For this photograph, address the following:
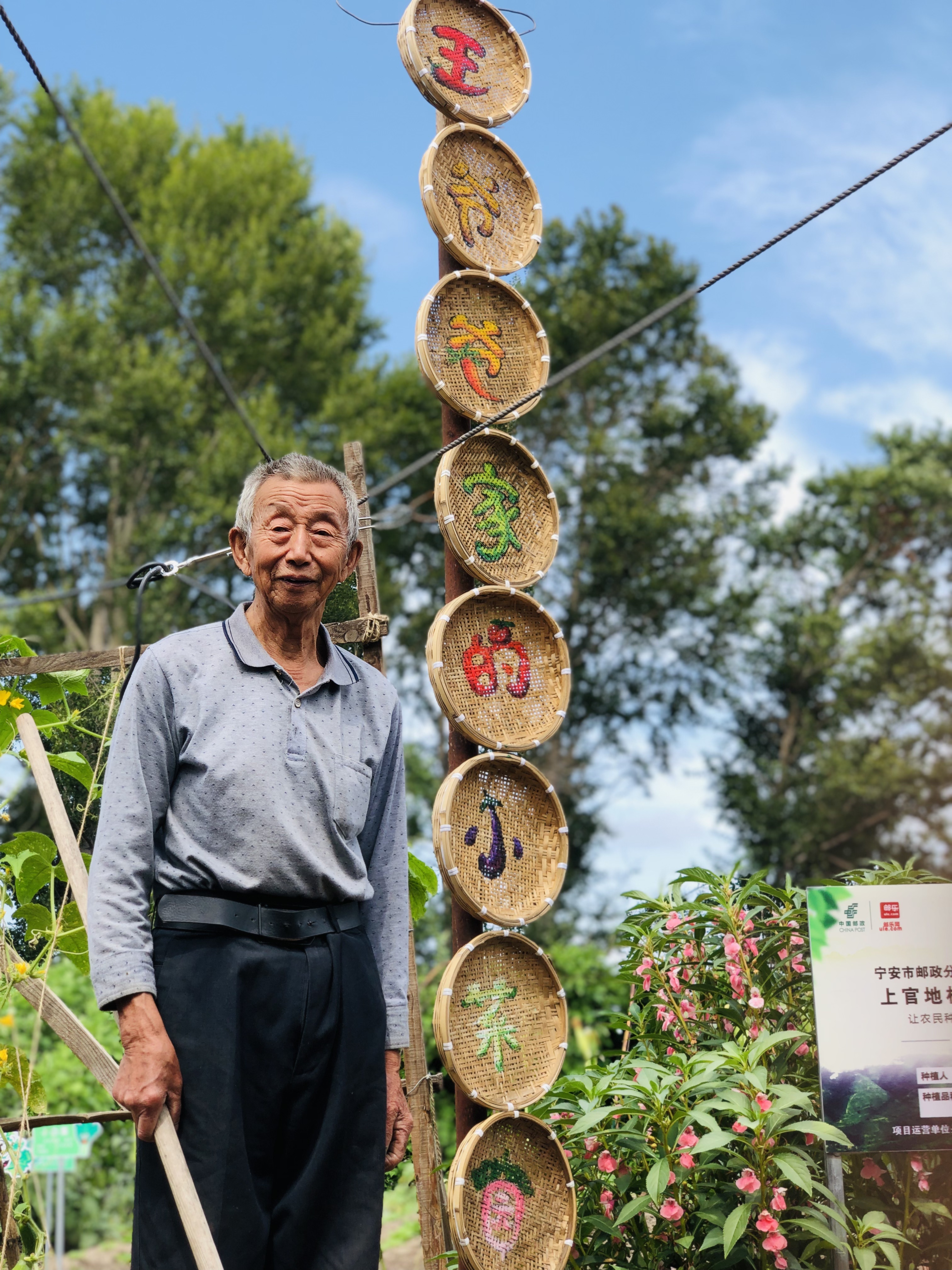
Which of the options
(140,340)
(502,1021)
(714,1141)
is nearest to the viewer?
(714,1141)

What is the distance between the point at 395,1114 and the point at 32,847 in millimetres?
1025

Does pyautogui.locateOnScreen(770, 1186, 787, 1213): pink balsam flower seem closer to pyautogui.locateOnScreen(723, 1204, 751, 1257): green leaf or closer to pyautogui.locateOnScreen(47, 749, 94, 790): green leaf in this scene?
pyautogui.locateOnScreen(723, 1204, 751, 1257): green leaf

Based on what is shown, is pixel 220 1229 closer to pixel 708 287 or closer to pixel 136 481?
pixel 708 287

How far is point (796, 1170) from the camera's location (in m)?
2.05

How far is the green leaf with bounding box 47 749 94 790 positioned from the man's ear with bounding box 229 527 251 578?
2.35 feet

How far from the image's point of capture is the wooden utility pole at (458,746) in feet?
7.59

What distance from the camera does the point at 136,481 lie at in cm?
1200

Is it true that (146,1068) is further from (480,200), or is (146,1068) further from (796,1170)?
(480,200)

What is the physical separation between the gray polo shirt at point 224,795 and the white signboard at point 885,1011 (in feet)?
2.75

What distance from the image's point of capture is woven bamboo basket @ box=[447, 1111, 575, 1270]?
7.14 feet

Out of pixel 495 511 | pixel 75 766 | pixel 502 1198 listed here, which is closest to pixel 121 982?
pixel 75 766

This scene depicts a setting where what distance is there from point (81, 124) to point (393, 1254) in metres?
11.7

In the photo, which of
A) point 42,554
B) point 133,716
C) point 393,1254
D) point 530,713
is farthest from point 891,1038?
point 42,554

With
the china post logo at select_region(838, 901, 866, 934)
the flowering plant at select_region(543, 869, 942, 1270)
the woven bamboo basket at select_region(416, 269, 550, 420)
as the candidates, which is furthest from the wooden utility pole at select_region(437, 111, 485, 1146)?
the china post logo at select_region(838, 901, 866, 934)
